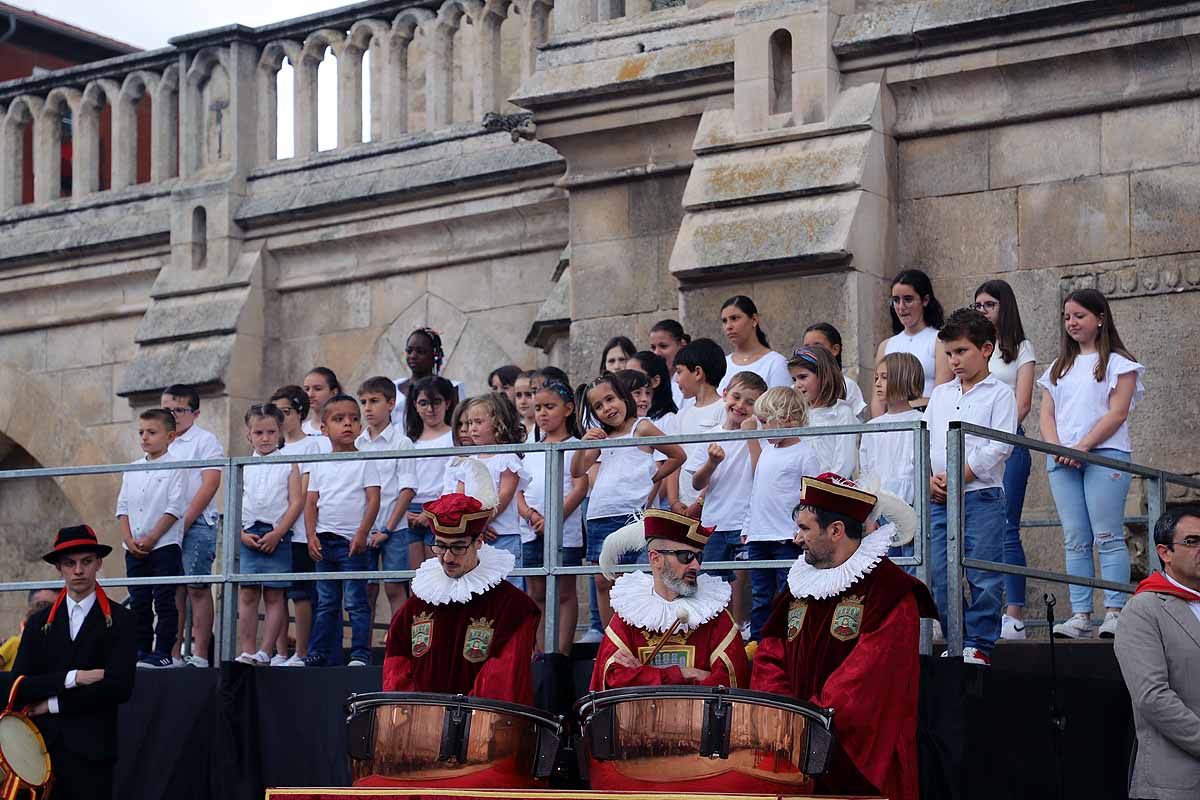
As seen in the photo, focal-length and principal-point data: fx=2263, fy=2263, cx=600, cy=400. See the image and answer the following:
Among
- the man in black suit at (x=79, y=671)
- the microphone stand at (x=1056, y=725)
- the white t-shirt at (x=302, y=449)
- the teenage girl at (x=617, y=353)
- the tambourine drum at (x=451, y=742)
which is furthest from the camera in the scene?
the teenage girl at (x=617, y=353)

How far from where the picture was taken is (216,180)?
1584 cm

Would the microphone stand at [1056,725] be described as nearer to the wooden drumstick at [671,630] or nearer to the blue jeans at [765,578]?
the blue jeans at [765,578]

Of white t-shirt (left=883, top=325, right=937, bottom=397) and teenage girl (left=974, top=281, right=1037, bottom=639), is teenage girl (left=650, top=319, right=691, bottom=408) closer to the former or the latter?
white t-shirt (left=883, top=325, right=937, bottom=397)

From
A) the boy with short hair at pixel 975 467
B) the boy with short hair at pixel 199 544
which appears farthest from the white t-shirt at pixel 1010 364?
the boy with short hair at pixel 199 544

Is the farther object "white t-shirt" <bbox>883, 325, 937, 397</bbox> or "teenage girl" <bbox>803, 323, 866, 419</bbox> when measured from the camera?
"white t-shirt" <bbox>883, 325, 937, 397</bbox>

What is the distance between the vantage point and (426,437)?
37.4 feet

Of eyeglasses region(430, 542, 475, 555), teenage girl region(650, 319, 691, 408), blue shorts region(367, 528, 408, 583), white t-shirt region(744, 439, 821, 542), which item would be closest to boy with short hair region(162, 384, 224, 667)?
blue shorts region(367, 528, 408, 583)

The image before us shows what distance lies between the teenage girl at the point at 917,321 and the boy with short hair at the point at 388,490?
237cm

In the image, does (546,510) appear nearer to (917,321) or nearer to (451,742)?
(451,742)

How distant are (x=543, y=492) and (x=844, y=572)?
105 inches

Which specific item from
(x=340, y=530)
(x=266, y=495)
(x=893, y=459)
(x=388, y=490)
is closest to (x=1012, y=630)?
(x=893, y=459)

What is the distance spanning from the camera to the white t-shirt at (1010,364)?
10.2 m

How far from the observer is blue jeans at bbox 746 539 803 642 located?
9695mm

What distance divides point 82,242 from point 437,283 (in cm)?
319
